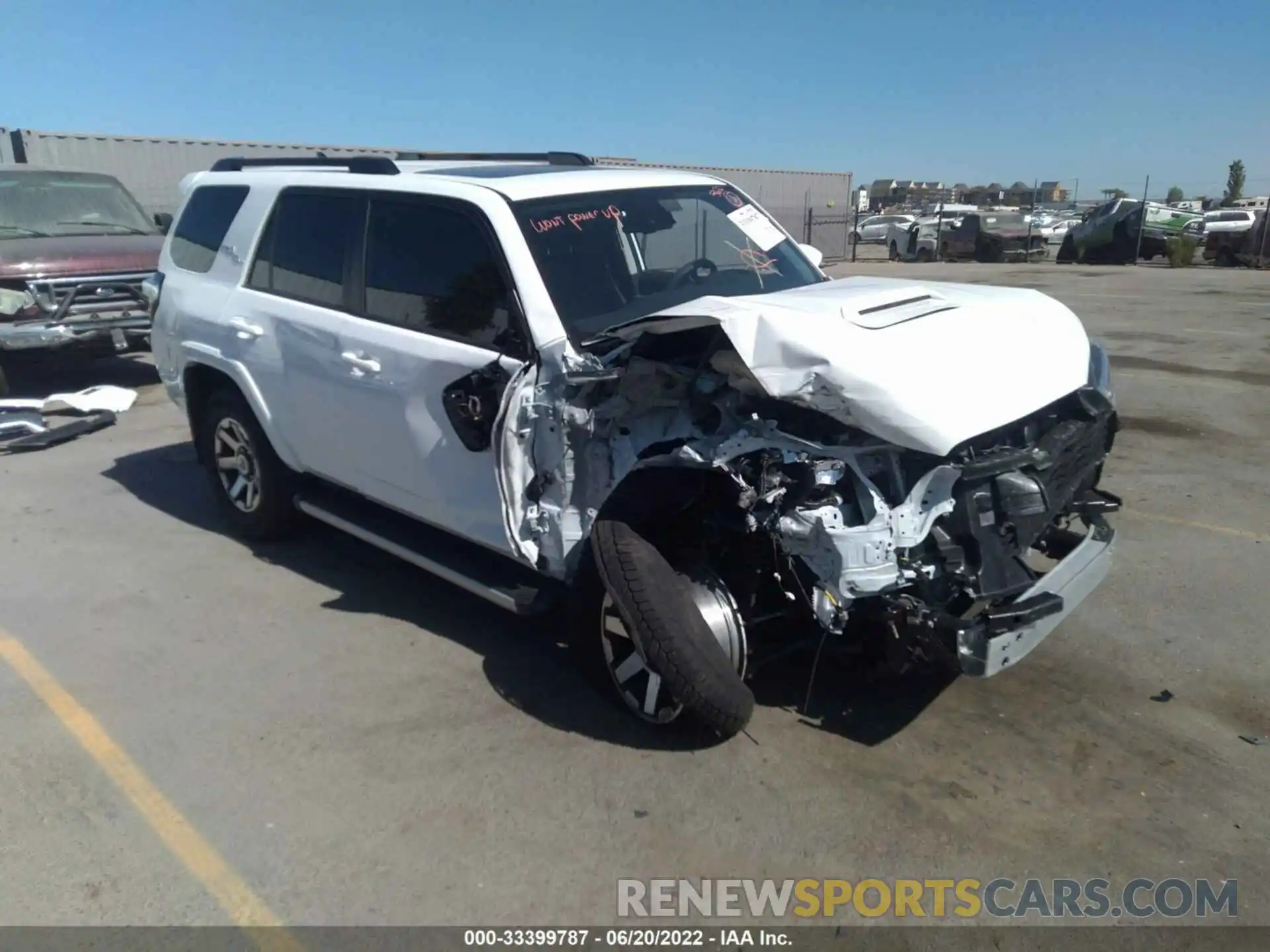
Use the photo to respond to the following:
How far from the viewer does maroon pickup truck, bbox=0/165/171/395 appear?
9.59 m

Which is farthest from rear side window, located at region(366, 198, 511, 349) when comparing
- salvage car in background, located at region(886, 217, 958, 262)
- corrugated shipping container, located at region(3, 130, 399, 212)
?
salvage car in background, located at region(886, 217, 958, 262)

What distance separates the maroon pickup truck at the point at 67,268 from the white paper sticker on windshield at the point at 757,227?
7.40 m

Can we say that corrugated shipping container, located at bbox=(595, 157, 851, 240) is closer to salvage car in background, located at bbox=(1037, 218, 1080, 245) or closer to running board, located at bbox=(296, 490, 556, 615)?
salvage car in background, located at bbox=(1037, 218, 1080, 245)

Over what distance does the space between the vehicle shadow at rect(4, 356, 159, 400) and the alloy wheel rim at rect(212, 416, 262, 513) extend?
5.39m

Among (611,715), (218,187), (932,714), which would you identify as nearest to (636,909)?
(611,715)

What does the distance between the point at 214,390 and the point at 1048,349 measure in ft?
14.8

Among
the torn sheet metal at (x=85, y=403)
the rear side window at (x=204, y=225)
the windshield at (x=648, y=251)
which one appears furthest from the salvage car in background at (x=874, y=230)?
the windshield at (x=648, y=251)

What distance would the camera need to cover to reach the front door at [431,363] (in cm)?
404

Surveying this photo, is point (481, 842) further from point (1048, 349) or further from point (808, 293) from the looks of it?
point (1048, 349)

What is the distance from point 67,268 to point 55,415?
1552 mm

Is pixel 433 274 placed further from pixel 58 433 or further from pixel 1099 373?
pixel 58 433

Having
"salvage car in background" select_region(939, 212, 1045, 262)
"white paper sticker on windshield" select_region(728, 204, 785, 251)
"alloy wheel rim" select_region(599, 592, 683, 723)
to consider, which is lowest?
"salvage car in background" select_region(939, 212, 1045, 262)

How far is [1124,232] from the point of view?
27953 millimetres

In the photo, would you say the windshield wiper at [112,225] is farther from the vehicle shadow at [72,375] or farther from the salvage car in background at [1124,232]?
the salvage car in background at [1124,232]
